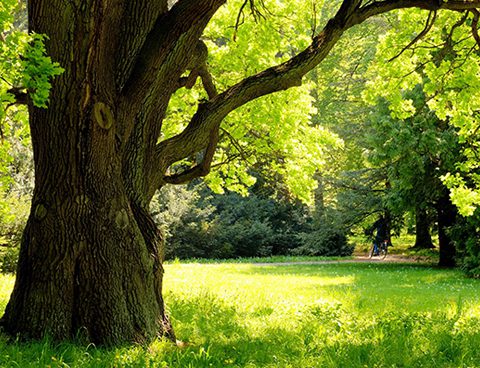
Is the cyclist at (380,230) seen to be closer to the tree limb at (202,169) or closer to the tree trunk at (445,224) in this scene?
the tree trunk at (445,224)

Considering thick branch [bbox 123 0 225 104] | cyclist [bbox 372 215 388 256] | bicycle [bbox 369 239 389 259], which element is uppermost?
thick branch [bbox 123 0 225 104]

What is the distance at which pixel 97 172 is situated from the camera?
5.45 meters

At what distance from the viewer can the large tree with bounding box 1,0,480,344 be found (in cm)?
527

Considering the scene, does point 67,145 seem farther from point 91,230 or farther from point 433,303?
point 433,303

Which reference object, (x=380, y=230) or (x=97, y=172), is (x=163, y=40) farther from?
(x=380, y=230)

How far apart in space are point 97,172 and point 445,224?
59.9 ft

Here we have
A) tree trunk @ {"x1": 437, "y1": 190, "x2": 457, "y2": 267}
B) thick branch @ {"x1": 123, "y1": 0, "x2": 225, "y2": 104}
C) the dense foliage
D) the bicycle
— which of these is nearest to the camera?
thick branch @ {"x1": 123, "y1": 0, "x2": 225, "y2": 104}

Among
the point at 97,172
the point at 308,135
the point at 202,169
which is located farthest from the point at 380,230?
Result: the point at 97,172

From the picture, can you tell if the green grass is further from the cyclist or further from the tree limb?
the cyclist

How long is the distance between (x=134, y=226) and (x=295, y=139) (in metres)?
6.61

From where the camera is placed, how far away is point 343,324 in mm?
6809

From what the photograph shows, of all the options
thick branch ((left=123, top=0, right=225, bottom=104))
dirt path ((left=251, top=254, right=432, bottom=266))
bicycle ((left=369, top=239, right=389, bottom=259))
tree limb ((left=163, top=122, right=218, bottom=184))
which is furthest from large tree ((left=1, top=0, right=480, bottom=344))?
bicycle ((left=369, top=239, right=389, bottom=259))

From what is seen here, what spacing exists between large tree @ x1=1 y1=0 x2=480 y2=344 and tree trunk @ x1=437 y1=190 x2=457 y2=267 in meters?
16.1

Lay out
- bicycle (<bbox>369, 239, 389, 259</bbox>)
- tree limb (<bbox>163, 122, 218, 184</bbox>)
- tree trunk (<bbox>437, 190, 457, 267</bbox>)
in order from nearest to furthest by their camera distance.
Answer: tree limb (<bbox>163, 122, 218, 184</bbox>) < tree trunk (<bbox>437, 190, 457, 267</bbox>) < bicycle (<bbox>369, 239, 389, 259</bbox>)
